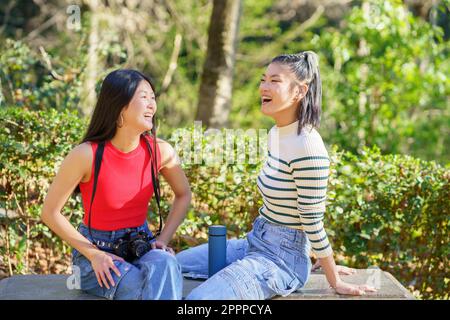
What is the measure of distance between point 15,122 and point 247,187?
1.40 m

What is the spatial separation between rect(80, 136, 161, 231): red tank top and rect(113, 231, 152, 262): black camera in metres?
0.06

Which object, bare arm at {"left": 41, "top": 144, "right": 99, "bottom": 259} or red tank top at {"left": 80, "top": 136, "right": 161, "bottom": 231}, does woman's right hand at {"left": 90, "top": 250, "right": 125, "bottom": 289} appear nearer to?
bare arm at {"left": 41, "top": 144, "right": 99, "bottom": 259}

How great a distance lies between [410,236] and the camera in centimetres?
435

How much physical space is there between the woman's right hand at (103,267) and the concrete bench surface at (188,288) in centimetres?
14

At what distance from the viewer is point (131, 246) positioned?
295 centimetres

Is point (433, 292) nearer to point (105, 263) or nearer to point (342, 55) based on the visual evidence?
point (105, 263)

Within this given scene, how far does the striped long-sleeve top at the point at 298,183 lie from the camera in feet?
9.37

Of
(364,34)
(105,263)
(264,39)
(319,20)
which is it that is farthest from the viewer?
(264,39)

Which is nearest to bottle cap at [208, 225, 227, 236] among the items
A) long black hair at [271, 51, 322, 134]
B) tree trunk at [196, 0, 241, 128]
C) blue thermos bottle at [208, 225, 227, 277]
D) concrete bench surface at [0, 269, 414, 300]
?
blue thermos bottle at [208, 225, 227, 277]

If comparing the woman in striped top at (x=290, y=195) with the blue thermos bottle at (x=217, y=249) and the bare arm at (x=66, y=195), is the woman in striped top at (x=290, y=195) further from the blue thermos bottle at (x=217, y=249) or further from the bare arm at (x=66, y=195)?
the bare arm at (x=66, y=195)

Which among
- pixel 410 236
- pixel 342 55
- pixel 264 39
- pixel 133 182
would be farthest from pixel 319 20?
pixel 133 182

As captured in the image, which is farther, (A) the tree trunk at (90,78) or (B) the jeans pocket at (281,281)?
(A) the tree trunk at (90,78)


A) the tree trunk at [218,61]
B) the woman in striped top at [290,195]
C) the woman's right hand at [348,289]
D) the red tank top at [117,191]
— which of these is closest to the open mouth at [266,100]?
the woman in striped top at [290,195]

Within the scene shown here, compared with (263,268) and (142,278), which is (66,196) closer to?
(142,278)
